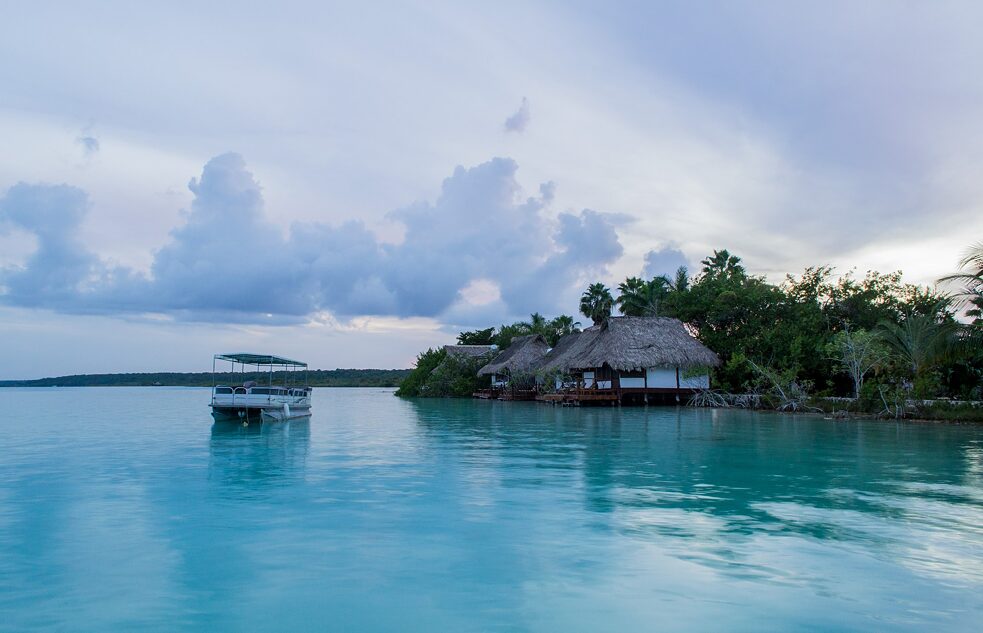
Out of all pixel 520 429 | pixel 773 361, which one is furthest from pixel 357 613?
pixel 773 361

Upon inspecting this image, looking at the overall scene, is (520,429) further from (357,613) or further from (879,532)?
(357,613)

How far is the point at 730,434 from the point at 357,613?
1532 cm

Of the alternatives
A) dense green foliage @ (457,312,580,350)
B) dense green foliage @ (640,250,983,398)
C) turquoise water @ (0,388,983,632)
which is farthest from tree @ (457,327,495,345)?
turquoise water @ (0,388,983,632)

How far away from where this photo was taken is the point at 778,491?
10195mm

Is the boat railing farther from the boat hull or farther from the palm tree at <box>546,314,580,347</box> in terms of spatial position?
the palm tree at <box>546,314,580,347</box>

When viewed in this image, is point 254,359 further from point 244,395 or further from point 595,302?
point 595,302

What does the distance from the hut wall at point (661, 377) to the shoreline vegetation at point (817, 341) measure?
1379 mm

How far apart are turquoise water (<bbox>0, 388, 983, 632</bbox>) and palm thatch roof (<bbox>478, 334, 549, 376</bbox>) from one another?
87.8 ft

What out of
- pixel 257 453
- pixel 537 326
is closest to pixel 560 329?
pixel 537 326

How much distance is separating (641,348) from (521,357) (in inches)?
458

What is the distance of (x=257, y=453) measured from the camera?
52.9ft

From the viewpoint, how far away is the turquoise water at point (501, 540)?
5.49 meters

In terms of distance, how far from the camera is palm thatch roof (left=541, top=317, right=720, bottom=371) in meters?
32.3

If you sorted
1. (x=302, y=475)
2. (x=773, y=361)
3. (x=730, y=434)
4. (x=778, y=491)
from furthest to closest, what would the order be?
(x=773, y=361) → (x=730, y=434) → (x=302, y=475) → (x=778, y=491)
